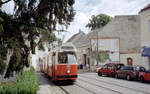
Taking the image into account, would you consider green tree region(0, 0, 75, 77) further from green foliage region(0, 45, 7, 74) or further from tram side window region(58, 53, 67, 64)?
tram side window region(58, 53, 67, 64)

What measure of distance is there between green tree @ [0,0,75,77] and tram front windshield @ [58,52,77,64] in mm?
10500

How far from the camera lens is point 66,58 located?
56.7 feet

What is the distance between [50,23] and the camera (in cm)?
646

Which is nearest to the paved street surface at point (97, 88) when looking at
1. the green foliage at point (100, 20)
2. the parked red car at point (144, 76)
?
the parked red car at point (144, 76)

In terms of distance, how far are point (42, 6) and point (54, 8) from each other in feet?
1.17

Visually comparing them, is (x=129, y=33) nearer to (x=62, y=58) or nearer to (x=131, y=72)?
(x=131, y=72)

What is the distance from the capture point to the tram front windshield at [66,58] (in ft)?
56.1

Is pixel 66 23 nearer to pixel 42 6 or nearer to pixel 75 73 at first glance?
pixel 42 6

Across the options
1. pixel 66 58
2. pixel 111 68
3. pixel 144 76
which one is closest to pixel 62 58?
pixel 66 58

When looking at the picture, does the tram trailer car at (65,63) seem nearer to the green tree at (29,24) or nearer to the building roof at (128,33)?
the green tree at (29,24)

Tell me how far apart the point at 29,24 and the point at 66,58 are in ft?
36.7

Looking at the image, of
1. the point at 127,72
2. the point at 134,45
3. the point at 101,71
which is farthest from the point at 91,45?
the point at 127,72

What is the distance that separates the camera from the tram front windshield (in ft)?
56.1

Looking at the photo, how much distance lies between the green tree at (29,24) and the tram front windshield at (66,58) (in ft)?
34.4
